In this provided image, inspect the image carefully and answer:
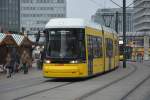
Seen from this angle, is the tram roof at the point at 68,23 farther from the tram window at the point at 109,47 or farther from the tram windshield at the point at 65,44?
the tram window at the point at 109,47

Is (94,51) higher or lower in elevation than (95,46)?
lower

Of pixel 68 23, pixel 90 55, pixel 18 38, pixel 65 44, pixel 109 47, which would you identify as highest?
pixel 68 23

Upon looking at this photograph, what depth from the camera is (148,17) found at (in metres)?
196

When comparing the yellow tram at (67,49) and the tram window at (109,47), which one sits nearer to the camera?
the yellow tram at (67,49)

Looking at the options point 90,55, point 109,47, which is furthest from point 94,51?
point 109,47

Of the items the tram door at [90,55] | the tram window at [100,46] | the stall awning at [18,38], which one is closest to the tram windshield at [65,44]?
the tram door at [90,55]

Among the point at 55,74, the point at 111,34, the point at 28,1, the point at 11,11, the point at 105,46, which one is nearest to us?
the point at 55,74

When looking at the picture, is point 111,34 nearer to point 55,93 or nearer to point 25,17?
point 55,93

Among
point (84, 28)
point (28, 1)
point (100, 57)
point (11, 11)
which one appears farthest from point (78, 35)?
point (11, 11)

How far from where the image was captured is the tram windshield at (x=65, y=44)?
1099 inches

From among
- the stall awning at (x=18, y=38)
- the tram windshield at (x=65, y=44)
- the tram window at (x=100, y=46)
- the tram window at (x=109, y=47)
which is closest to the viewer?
the tram windshield at (x=65, y=44)

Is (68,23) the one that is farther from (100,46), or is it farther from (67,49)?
(100,46)

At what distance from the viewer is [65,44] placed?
28.0 m

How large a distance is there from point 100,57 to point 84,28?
17.6ft
